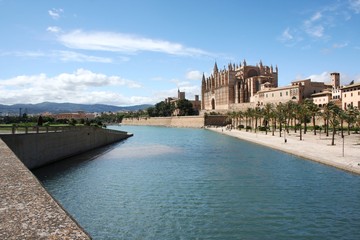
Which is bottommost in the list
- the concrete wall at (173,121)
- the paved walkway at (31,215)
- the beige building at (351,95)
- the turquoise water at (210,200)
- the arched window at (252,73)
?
the turquoise water at (210,200)

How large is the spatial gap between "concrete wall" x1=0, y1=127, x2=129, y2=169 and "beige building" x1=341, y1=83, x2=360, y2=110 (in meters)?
48.8

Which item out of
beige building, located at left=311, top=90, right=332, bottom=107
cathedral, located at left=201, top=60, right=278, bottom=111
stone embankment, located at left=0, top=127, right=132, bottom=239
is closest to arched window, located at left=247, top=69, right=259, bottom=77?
cathedral, located at left=201, top=60, right=278, bottom=111

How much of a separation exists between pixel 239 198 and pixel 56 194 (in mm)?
9066

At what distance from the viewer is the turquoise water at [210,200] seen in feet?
40.1

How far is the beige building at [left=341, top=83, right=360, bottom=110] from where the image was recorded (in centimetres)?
6762

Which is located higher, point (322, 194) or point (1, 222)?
point (1, 222)

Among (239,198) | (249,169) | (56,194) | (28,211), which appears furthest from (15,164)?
(249,169)

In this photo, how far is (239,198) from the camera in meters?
16.9

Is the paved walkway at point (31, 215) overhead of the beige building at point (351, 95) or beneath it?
beneath

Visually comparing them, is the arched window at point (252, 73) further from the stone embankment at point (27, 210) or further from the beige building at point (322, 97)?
the stone embankment at point (27, 210)

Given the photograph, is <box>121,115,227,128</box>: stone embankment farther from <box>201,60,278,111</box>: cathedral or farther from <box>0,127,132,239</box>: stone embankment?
<box>0,127,132,239</box>: stone embankment

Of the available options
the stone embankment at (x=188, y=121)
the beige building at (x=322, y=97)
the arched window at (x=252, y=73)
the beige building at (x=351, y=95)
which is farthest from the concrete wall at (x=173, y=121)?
the beige building at (x=351, y=95)

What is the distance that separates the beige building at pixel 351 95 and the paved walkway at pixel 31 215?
68.0m

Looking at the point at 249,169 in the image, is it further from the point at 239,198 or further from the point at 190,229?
the point at 190,229
